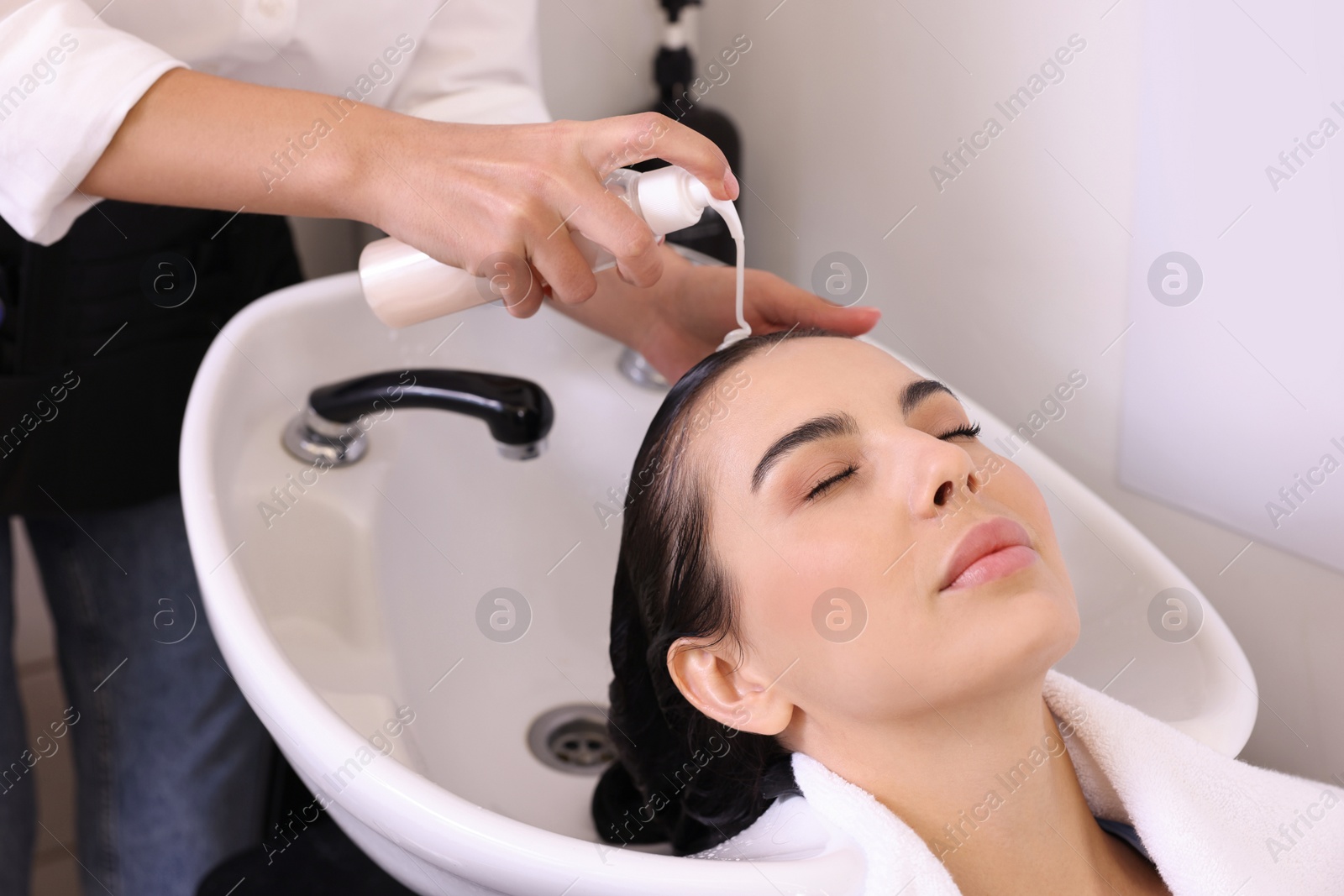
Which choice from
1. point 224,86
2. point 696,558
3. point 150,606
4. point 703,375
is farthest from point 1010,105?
point 150,606

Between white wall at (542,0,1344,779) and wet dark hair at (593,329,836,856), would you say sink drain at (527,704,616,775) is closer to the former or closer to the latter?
wet dark hair at (593,329,836,856)

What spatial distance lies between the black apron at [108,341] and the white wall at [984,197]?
1.95ft

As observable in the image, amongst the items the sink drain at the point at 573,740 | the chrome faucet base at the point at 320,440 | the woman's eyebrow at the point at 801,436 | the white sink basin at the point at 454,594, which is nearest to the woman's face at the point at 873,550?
the woman's eyebrow at the point at 801,436

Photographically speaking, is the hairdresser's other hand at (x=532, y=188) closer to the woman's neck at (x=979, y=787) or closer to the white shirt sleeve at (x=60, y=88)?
the white shirt sleeve at (x=60, y=88)

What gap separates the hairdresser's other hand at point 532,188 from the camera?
2.51 ft

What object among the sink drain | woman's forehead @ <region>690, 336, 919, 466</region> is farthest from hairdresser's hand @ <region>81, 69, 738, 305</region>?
the sink drain

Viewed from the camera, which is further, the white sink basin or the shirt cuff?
the shirt cuff

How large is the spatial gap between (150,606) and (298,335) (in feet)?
1.27

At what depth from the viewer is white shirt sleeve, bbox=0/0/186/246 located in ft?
2.69

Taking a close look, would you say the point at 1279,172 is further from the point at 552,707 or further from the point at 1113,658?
the point at 552,707

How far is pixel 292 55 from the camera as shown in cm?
109

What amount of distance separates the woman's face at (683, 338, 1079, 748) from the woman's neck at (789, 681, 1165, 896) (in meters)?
0.03

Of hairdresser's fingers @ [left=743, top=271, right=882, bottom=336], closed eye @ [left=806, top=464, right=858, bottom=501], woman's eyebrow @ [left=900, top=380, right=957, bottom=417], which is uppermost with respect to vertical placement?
woman's eyebrow @ [left=900, top=380, right=957, bottom=417]

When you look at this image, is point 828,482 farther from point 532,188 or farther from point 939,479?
point 532,188
